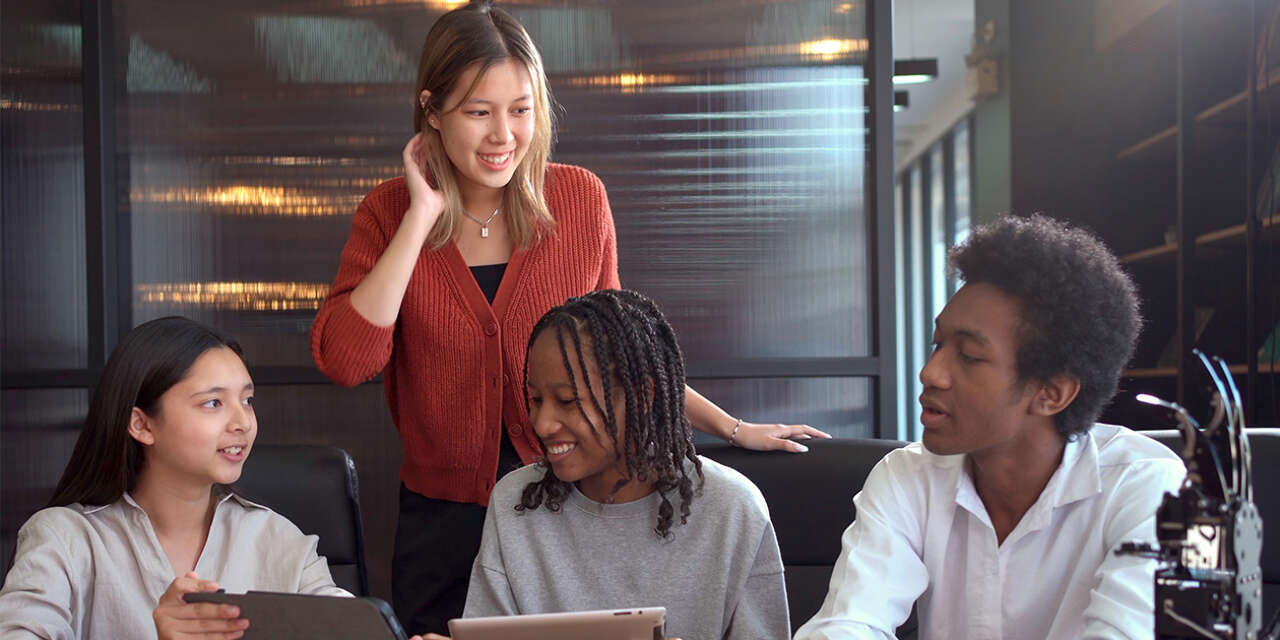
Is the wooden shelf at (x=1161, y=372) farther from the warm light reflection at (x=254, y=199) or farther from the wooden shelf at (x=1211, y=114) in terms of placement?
the warm light reflection at (x=254, y=199)

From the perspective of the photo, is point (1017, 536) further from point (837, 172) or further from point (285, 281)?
point (285, 281)

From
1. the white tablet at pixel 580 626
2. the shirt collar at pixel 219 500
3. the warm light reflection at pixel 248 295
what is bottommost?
the white tablet at pixel 580 626

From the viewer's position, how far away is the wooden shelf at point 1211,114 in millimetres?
3125

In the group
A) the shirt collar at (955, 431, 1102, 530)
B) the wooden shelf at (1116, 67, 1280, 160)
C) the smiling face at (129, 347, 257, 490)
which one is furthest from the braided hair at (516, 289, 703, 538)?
the wooden shelf at (1116, 67, 1280, 160)

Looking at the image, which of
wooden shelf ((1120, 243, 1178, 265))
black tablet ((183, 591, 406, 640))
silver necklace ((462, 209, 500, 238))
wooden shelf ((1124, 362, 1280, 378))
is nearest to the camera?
black tablet ((183, 591, 406, 640))

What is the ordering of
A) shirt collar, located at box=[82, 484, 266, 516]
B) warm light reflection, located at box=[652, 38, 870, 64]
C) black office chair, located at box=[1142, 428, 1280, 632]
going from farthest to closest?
1. warm light reflection, located at box=[652, 38, 870, 64]
2. shirt collar, located at box=[82, 484, 266, 516]
3. black office chair, located at box=[1142, 428, 1280, 632]

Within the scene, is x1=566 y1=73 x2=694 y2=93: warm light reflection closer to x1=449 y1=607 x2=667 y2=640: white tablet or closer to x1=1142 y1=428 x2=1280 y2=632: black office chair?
x1=1142 y1=428 x2=1280 y2=632: black office chair

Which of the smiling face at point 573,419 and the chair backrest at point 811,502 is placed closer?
Result: the smiling face at point 573,419

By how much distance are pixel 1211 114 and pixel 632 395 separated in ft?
9.15

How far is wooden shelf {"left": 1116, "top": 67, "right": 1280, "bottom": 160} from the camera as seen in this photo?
3125 millimetres

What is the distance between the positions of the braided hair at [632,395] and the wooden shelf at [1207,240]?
215cm

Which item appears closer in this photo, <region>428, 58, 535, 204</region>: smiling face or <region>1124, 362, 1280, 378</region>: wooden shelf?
<region>428, 58, 535, 204</region>: smiling face

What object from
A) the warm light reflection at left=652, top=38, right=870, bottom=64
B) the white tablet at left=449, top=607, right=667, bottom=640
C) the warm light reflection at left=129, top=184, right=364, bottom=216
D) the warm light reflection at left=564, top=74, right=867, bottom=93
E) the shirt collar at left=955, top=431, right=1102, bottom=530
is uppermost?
the warm light reflection at left=652, top=38, right=870, bottom=64

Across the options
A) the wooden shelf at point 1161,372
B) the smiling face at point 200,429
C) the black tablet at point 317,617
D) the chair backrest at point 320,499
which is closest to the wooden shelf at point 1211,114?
the wooden shelf at point 1161,372
